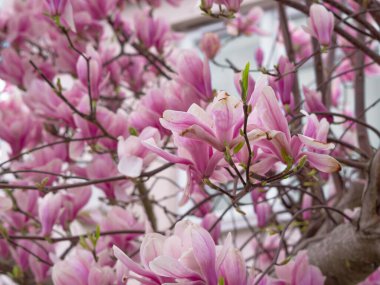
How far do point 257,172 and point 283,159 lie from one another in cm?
3

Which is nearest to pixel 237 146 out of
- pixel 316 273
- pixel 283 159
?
pixel 283 159

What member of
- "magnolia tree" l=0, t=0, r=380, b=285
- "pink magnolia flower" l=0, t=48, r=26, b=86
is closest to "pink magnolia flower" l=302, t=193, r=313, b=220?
"magnolia tree" l=0, t=0, r=380, b=285

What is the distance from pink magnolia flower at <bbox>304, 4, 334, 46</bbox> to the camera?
2.41ft

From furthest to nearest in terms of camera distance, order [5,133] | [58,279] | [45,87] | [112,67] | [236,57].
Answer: [236,57] → [112,67] → [5,133] → [45,87] → [58,279]

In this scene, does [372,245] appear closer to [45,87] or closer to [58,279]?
[58,279]

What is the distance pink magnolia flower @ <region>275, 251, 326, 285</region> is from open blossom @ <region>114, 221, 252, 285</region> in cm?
14

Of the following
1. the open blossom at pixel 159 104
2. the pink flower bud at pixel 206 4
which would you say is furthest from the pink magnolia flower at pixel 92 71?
the pink flower bud at pixel 206 4

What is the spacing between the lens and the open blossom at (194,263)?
0.49 meters

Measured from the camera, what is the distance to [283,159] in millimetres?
507

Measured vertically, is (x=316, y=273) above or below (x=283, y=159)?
below

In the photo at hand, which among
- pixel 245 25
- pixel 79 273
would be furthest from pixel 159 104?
pixel 245 25

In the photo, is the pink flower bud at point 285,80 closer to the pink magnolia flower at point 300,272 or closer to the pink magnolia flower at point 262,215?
the pink magnolia flower at point 300,272

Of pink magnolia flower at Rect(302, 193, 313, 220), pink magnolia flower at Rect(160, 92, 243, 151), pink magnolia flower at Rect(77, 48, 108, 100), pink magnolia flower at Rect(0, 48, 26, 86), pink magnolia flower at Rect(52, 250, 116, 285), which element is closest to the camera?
pink magnolia flower at Rect(160, 92, 243, 151)

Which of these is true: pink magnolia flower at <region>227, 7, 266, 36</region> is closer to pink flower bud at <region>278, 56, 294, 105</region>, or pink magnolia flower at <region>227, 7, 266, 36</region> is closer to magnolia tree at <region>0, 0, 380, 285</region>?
magnolia tree at <region>0, 0, 380, 285</region>
